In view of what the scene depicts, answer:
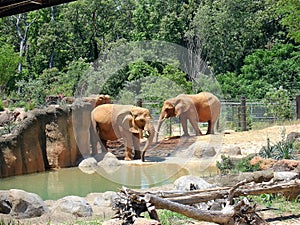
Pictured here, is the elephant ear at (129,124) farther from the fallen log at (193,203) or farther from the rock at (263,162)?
the fallen log at (193,203)

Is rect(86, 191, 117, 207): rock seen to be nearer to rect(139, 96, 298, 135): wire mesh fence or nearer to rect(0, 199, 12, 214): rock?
rect(0, 199, 12, 214): rock

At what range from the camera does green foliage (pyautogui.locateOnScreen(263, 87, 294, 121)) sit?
17.2 meters

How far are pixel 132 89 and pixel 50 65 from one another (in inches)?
497

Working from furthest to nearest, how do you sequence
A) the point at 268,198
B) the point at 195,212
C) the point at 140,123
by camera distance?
1. the point at 140,123
2. the point at 268,198
3. the point at 195,212

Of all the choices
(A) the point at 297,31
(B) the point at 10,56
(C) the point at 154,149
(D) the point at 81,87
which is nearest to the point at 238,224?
(C) the point at 154,149

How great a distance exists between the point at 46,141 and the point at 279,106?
8.96 metres

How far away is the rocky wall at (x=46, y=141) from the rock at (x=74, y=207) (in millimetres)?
4593

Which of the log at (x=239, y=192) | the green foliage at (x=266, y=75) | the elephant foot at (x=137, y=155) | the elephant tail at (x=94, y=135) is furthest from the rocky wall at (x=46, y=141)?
the green foliage at (x=266, y=75)

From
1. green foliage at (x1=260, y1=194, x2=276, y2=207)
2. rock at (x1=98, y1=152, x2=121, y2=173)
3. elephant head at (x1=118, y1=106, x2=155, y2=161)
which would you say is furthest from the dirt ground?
green foliage at (x1=260, y1=194, x2=276, y2=207)

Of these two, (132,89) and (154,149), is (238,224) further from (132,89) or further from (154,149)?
(132,89)

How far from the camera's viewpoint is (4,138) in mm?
10750

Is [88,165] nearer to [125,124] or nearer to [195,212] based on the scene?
[125,124]

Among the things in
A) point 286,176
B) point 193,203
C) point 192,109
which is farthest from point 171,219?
point 192,109

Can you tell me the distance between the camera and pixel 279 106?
57.1 ft
